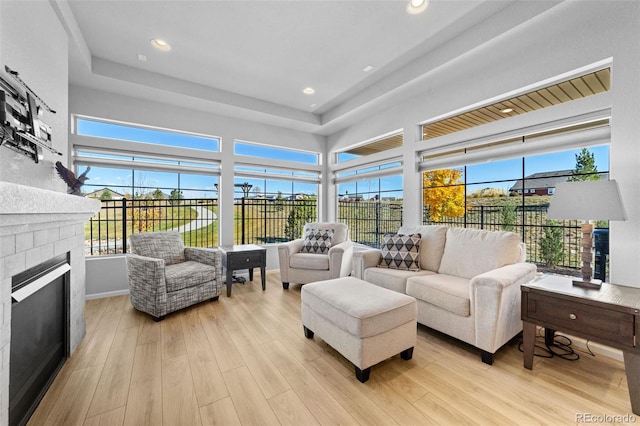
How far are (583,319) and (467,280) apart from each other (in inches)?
33.2

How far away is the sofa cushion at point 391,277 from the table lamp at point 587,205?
3.94 feet

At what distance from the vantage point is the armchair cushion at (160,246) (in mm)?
3080

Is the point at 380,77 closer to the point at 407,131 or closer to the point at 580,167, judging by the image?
the point at 407,131

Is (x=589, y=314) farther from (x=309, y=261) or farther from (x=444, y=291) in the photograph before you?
(x=309, y=261)

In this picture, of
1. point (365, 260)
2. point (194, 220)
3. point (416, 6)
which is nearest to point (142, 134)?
point (194, 220)

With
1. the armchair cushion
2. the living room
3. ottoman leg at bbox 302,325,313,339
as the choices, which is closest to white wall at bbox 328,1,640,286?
the living room

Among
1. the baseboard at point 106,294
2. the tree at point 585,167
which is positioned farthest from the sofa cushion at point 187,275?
the tree at point 585,167

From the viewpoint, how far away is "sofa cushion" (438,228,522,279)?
2.37 meters

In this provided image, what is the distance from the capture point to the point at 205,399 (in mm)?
1575

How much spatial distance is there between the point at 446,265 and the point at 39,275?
10.7 ft

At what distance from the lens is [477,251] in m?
2.53

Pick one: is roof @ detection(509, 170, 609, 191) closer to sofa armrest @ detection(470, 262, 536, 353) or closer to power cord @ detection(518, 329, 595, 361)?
sofa armrest @ detection(470, 262, 536, 353)

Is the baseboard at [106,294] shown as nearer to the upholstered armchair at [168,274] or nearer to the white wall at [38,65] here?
the upholstered armchair at [168,274]

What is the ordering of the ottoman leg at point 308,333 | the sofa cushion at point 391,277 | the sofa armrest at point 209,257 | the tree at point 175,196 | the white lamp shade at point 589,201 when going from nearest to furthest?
the white lamp shade at point 589,201
the ottoman leg at point 308,333
the sofa cushion at point 391,277
the sofa armrest at point 209,257
the tree at point 175,196
